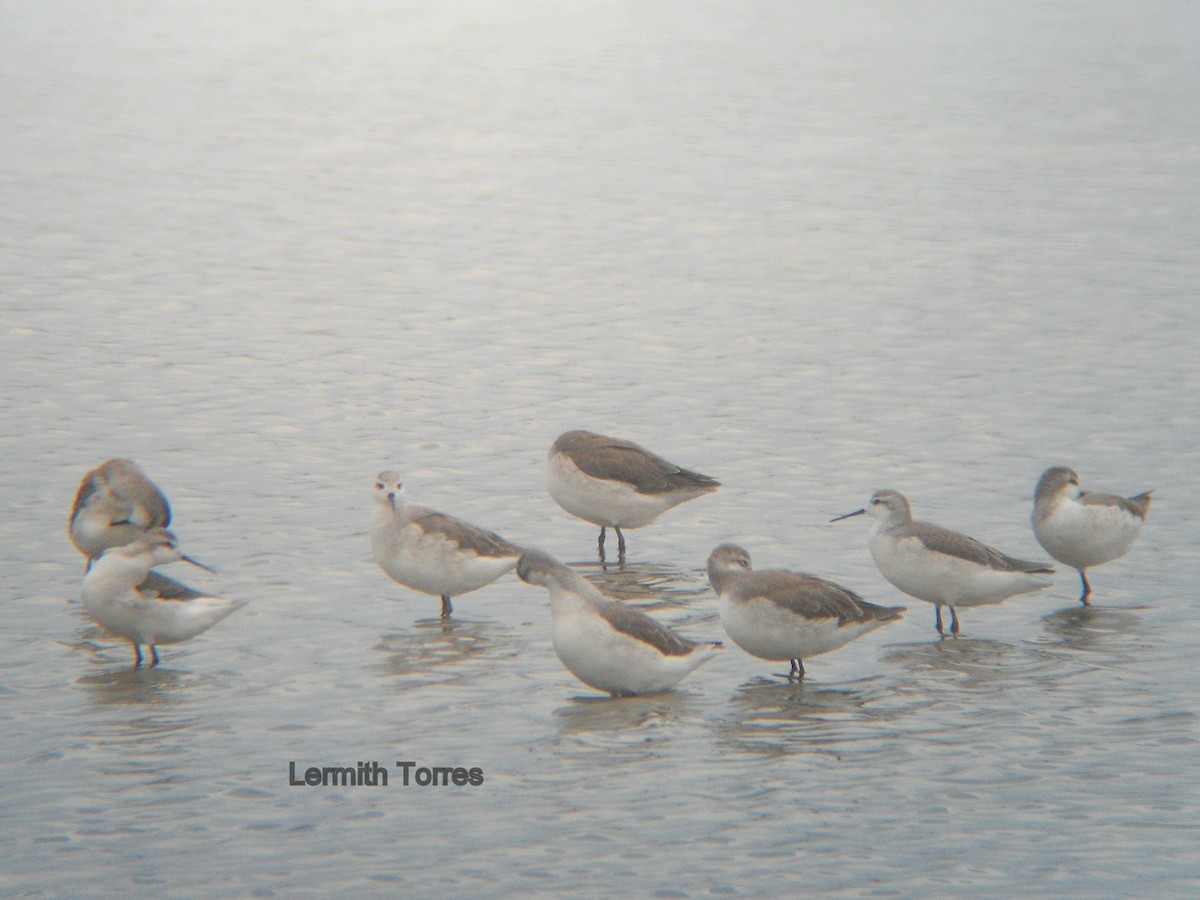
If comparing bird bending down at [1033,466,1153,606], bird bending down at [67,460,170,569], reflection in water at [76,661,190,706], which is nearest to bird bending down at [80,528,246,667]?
reflection in water at [76,661,190,706]

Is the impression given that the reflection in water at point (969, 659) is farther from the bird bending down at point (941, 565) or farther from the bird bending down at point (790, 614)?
the bird bending down at point (790, 614)

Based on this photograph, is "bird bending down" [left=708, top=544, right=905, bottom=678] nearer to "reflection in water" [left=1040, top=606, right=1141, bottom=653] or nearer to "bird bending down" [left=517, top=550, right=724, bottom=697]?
"bird bending down" [left=517, top=550, right=724, bottom=697]

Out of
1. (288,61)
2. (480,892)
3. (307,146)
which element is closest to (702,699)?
(480,892)

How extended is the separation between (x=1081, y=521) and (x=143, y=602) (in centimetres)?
705

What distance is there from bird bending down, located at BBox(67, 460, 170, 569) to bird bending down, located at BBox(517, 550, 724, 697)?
3851 millimetres

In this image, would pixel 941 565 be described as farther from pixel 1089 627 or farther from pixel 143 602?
pixel 143 602

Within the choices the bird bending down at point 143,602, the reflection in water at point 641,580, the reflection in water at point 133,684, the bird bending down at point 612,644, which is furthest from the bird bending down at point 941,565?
the reflection in water at point 133,684

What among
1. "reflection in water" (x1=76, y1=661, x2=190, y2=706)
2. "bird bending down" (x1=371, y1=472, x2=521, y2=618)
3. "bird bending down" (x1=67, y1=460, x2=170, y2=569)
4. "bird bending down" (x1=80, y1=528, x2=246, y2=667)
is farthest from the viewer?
"bird bending down" (x1=67, y1=460, x2=170, y2=569)

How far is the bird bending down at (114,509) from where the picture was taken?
13.1 m

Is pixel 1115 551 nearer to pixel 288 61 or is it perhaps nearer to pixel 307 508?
pixel 307 508

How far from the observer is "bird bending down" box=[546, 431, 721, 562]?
13977mm

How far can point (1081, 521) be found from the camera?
508 inches

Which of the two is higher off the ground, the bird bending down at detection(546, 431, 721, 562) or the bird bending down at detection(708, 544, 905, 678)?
the bird bending down at detection(546, 431, 721, 562)

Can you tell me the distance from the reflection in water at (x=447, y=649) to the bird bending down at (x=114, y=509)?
7.83ft
